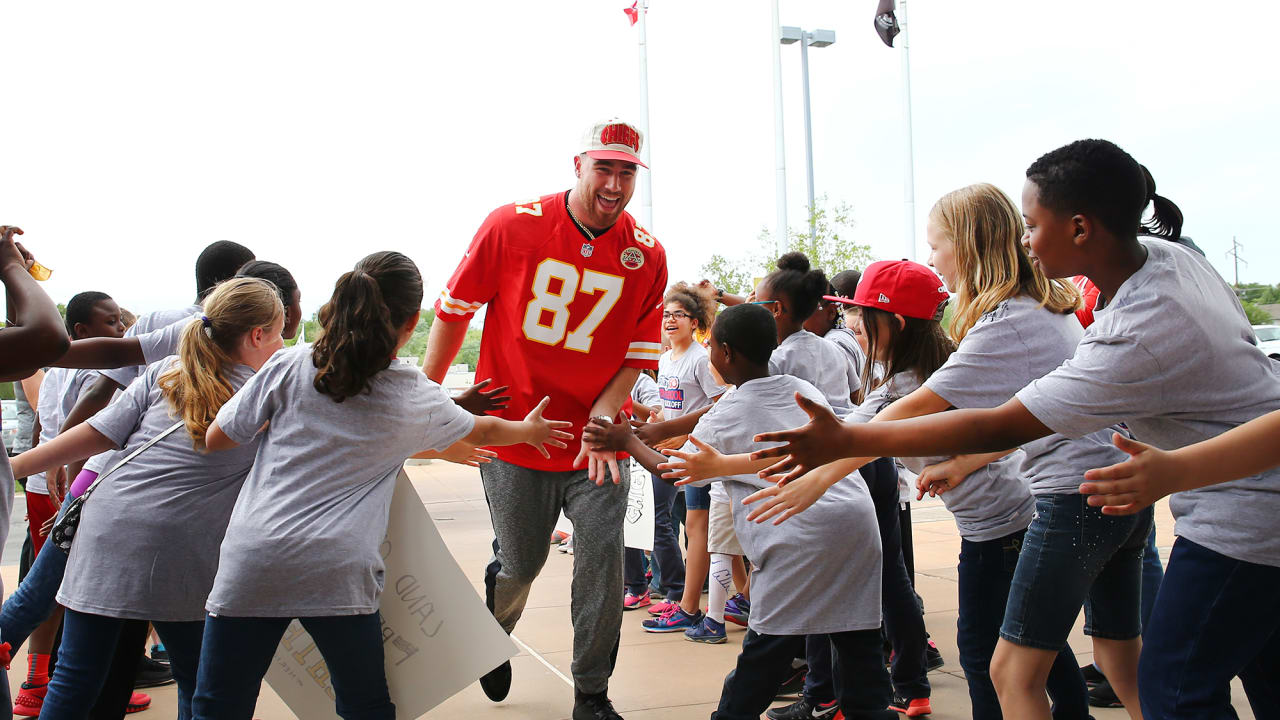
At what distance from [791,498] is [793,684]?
1.91 meters

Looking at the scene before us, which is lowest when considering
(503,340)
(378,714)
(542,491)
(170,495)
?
(378,714)

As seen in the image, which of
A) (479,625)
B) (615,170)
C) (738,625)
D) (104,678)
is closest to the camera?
(104,678)

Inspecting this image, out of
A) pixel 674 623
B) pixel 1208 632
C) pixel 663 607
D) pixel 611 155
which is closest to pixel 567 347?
pixel 611 155

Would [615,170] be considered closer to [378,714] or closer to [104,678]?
[378,714]

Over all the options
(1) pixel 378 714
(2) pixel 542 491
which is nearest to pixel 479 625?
(1) pixel 378 714

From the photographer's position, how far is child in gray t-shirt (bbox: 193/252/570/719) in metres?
2.80

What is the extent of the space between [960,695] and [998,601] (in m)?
1.40

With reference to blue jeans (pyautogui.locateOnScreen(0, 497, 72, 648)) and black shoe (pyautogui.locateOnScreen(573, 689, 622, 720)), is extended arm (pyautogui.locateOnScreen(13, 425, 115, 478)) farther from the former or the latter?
black shoe (pyautogui.locateOnScreen(573, 689, 622, 720))

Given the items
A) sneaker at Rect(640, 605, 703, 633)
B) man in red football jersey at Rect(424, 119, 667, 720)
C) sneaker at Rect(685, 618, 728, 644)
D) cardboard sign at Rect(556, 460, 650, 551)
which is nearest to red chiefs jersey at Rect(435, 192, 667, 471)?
man in red football jersey at Rect(424, 119, 667, 720)

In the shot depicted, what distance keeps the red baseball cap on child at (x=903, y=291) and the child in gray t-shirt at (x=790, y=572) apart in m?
0.44

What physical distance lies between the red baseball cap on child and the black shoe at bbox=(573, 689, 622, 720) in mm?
1899

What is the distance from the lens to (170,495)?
3.18 meters

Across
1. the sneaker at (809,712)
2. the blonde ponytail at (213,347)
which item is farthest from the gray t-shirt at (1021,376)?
the blonde ponytail at (213,347)

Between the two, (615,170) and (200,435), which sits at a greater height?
(615,170)
